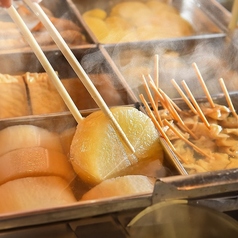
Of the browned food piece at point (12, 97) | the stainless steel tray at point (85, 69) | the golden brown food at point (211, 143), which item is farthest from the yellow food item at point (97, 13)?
the golden brown food at point (211, 143)

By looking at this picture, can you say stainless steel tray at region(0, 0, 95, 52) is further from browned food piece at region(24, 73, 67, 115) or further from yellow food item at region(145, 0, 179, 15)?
yellow food item at region(145, 0, 179, 15)

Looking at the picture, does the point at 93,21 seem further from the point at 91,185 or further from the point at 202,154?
the point at 91,185

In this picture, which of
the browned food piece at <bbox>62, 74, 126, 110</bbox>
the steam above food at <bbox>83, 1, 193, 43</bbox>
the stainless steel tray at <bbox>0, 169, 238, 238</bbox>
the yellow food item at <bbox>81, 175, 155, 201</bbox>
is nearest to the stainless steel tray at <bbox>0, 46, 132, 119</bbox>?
the browned food piece at <bbox>62, 74, 126, 110</bbox>

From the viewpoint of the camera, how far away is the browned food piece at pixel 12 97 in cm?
193

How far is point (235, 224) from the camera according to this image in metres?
1.22

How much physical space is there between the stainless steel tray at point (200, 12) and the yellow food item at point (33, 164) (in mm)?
1254

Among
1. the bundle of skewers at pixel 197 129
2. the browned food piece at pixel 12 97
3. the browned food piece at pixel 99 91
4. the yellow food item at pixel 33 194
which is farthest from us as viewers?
the browned food piece at pixel 99 91

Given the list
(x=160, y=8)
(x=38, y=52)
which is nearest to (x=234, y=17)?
(x=160, y=8)

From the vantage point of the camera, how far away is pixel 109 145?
1.48m

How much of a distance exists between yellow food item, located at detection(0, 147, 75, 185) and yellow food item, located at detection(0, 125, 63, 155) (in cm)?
4

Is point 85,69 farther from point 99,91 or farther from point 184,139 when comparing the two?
point 184,139

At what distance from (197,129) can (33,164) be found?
750 mm

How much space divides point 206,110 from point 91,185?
750 mm

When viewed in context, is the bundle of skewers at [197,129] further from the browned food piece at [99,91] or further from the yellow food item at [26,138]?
the yellow food item at [26,138]
